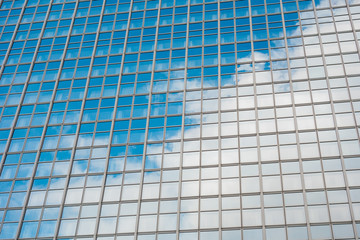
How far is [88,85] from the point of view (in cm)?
4581

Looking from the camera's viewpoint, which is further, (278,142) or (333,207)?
(278,142)

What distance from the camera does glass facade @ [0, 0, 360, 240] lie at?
118 feet

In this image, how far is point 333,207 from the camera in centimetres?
3456

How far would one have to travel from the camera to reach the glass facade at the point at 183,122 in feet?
118

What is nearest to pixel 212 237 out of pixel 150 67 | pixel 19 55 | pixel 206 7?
pixel 150 67

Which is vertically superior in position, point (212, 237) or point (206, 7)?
point (206, 7)

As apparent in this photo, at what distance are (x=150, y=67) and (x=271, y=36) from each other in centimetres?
1228

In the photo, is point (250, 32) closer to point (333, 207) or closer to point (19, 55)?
point (333, 207)

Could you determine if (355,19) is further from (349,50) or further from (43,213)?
(43,213)

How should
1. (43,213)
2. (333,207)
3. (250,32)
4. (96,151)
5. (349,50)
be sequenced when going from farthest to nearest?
(250,32)
(349,50)
(96,151)
(43,213)
(333,207)

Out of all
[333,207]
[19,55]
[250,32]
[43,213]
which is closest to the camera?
[333,207]

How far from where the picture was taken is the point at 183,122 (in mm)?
41406

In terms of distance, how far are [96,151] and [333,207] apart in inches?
783

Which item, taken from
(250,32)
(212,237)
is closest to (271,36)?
(250,32)
